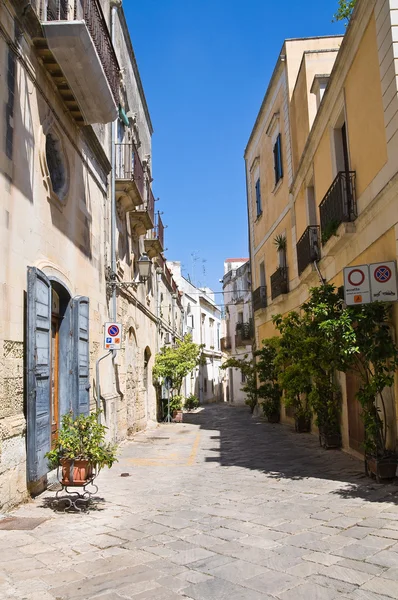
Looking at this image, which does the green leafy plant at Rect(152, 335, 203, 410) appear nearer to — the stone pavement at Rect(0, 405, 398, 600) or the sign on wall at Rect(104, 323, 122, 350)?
the sign on wall at Rect(104, 323, 122, 350)

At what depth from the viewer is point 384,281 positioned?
6.73m

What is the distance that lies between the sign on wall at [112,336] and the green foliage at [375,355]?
4.68 meters

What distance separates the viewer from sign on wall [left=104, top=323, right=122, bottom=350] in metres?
10.1

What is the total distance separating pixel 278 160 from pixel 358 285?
10.1 meters

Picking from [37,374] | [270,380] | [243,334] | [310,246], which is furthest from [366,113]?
[243,334]

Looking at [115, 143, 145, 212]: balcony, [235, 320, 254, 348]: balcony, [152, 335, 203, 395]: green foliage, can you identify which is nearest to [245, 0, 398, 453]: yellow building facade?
[152, 335, 203, 395]: green foliage

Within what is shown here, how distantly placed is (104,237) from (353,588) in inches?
339

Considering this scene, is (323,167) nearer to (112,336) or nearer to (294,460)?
(112,336)

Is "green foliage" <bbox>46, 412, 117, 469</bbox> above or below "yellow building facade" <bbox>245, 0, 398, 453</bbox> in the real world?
below

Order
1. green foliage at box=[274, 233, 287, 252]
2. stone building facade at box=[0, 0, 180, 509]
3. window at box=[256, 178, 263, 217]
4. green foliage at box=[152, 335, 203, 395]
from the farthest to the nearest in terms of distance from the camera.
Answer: window at box=[256, 178, 263, 217]
green foliage at box=[152, 335, 203, 395]
green foliage at box=[274, 233, 287, 252]
stone building facade at box=[0, 0, 180, 509]

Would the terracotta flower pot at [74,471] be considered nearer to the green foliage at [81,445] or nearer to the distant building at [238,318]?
the green foliage at [81,445]

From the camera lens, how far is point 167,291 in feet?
82.5

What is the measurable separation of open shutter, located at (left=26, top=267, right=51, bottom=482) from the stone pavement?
1.76ft

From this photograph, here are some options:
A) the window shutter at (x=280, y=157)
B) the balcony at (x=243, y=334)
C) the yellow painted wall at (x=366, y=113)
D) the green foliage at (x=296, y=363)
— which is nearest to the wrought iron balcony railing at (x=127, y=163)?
the window shutter at (x=280, y=157)
